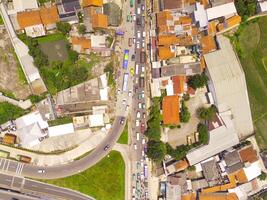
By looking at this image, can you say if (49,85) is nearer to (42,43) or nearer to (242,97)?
(42,43)

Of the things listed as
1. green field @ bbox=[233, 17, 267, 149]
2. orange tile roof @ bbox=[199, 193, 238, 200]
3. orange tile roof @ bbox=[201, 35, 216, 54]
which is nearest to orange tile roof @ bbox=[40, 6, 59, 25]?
orange tile roof @ bbox=[201, 35, 216, 54]

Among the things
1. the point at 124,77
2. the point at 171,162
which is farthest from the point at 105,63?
the point at 171,162

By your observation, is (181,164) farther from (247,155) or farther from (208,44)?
(208,44)

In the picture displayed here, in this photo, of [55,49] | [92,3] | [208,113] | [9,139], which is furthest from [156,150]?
[92,3]

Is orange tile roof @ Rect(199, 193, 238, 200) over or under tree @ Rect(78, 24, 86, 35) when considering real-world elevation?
under

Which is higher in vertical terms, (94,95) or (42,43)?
(42,43)

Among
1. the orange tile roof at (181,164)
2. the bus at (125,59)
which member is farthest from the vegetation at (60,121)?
the orange tile roof at (181,164)

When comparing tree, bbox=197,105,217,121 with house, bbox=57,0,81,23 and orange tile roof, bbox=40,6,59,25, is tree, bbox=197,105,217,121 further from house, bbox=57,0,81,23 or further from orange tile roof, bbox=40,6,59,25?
orange tile roof, bbox=40,6,59,25
